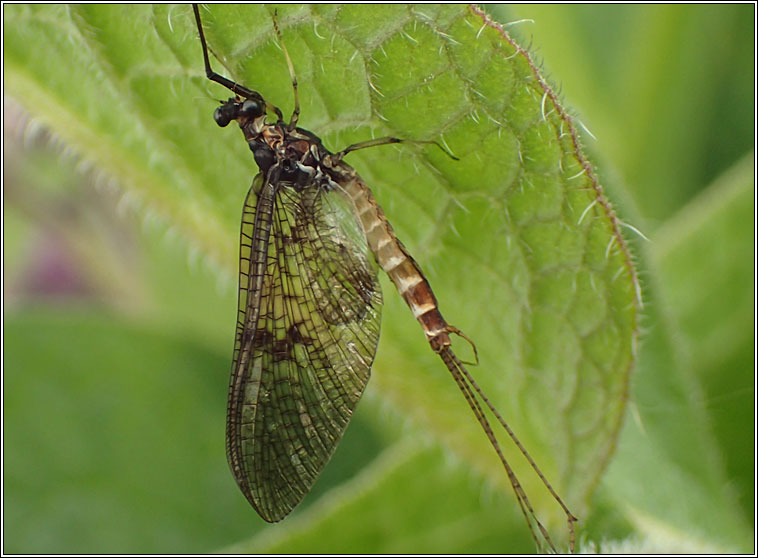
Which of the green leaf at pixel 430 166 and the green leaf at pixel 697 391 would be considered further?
the green leaf at pixel 697 391

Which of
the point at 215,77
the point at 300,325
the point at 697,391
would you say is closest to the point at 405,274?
the point at 300,325

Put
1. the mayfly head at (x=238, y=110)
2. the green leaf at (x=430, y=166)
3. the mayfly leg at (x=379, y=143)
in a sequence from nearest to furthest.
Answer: the green leaf at (x=430, y=166)
the mayfly leg at (x=379, y=143)
the mayfly head at (x=238, y=110)

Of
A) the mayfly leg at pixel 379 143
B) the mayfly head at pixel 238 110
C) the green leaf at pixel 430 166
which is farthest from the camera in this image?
the mayfly head at pixel 238 110

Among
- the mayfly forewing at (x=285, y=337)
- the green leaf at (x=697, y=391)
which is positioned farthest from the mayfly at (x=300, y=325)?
the green leaf at (x=697, y=391)

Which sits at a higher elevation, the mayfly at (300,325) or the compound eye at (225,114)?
the compound eye at (225,114)

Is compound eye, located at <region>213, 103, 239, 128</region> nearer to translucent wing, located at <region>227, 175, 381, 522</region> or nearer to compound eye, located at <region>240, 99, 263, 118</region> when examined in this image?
compound eye, located at <region>240, 99, 263, 118</region>

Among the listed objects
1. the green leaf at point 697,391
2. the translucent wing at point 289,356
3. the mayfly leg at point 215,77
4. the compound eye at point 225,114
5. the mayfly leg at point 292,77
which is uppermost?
the compound eye at point 225,114

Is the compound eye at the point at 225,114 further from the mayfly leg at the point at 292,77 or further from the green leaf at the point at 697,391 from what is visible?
the green leaf at the point at 697,391

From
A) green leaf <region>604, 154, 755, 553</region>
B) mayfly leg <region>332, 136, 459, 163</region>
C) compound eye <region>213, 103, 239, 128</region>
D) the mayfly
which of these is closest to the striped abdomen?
the mayfly
